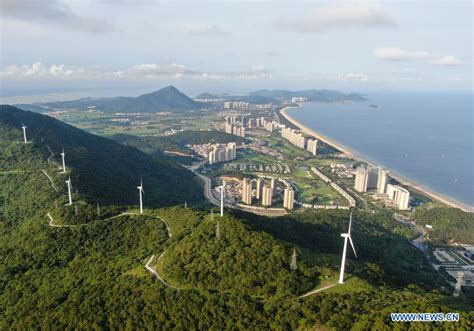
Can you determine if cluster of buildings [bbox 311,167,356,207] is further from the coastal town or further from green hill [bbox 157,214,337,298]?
green hill [bbox 157,214,337,298]

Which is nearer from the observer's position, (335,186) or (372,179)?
(335,186)

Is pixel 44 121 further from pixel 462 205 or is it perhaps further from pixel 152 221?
pixel 462 205

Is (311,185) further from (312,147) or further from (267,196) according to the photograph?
(312,147)

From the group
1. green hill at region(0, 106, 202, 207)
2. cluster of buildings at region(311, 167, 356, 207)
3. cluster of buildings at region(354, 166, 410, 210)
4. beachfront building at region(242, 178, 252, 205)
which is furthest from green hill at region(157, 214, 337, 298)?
cluster of buildings at region(354, 166, 410, 210)

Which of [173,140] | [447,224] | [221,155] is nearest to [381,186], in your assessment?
[447,224]

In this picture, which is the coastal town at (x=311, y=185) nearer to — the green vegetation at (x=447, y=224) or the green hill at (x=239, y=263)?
the green vegetation at (x=447, y=224)

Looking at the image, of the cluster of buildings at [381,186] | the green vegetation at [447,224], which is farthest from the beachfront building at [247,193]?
the green vegetation at [447,224]
